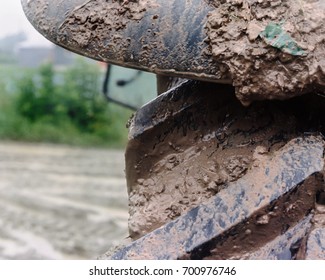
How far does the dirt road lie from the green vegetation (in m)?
1.38

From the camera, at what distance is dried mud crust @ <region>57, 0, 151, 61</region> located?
642 mm

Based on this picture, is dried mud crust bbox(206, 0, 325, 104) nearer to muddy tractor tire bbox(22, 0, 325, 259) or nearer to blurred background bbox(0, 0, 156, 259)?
muddy tractor tire bbox(22, 0, 325, 259)

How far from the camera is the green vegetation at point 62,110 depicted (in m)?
8.59

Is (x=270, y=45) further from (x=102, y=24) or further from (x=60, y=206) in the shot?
(x=60, y=206)

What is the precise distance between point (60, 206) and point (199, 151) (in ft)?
12.1

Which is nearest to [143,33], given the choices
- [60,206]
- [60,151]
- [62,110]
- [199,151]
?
[199,151]

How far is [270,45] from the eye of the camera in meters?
0.59

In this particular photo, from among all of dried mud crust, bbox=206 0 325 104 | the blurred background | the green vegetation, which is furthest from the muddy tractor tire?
the green vegetation

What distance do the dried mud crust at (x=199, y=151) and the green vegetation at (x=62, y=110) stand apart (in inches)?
304

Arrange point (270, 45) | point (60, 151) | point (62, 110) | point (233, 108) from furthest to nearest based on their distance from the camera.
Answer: point (62, 110)
point (60, 151)
point (233, 108)
point (270, 45)

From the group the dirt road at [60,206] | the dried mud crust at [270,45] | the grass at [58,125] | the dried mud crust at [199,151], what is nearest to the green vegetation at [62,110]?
the grass at [58,125]

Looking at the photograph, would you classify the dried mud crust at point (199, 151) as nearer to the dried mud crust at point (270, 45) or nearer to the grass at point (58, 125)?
the dried mud crust at point (270, 45)

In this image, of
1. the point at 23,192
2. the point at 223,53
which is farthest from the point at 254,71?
the point at 23,192

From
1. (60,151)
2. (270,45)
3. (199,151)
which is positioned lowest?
(60,151)
